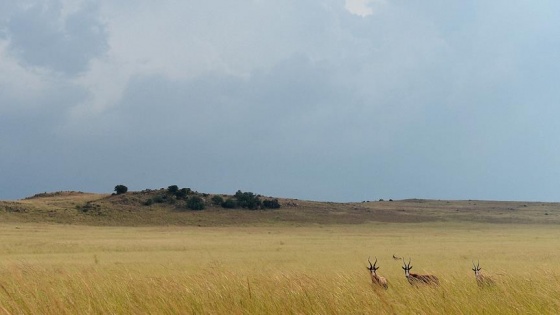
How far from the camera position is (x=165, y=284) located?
762 centimetres

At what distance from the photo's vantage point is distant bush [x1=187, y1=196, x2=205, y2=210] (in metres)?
82.5

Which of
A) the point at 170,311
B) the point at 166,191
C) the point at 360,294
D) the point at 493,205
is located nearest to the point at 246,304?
the point at 170,311

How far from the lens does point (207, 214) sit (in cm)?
7950

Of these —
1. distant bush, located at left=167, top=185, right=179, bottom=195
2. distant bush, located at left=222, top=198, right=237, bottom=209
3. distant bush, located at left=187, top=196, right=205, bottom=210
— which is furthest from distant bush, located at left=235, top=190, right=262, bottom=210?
distant bush, located at left=167, top=185, right=179, bottom=195

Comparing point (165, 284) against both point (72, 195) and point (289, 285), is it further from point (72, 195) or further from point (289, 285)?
point (72, 195)

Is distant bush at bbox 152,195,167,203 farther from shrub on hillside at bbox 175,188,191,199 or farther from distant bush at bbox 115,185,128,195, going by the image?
distant bush at bbox 115,185,128,195

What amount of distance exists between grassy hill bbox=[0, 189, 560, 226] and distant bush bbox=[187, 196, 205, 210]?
690mm

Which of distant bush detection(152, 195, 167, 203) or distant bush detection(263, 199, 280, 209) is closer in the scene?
distant bush detection(152, 195, 167, 203)

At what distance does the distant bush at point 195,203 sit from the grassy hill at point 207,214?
0.69 meters

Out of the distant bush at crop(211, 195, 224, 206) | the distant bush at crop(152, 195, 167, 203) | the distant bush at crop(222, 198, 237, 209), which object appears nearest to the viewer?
the distant bush at crop(152, 195, 167, 203)

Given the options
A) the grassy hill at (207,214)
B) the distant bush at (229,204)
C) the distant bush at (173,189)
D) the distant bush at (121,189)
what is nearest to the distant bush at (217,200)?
the distant bush at (229,204)

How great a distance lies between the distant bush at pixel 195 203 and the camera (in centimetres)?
8250

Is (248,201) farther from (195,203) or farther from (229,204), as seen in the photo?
(195,203)

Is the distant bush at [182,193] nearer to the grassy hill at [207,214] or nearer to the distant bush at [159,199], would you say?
the grassy hill at [207,214]
